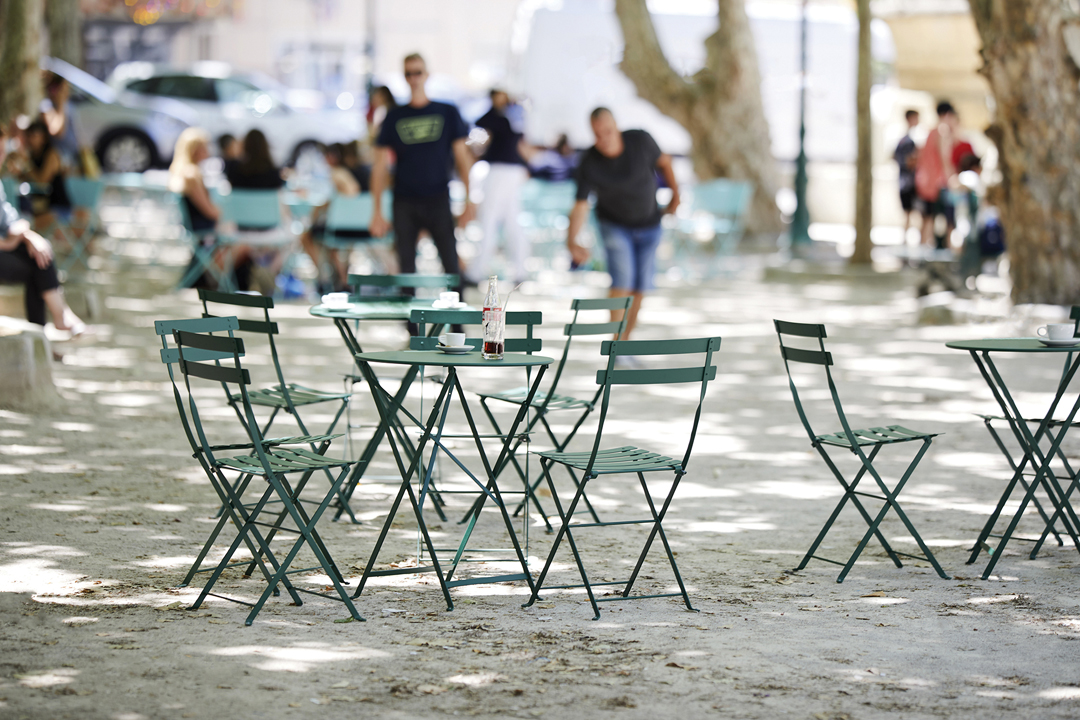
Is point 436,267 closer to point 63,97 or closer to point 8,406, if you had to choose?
point 63,97

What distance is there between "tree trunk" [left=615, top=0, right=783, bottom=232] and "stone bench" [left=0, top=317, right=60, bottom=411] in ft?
37.3

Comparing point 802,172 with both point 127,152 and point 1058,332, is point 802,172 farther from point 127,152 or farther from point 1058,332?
point 1058,332

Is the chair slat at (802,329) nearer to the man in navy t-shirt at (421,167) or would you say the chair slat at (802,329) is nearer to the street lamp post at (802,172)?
the man in navy t-shirt at (421,167)

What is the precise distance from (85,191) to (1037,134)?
822cm

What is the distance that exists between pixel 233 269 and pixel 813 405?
6.22 meters

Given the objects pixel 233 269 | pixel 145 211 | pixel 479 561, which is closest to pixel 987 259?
pixel 233 269

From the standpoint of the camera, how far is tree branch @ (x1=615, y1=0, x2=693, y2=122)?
59.0 ft

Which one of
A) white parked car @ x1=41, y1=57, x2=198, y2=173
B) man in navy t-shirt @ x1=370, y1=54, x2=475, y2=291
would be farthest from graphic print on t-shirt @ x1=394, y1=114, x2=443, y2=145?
white parked car @ x1=41, y1=57, x2=198, y2=173

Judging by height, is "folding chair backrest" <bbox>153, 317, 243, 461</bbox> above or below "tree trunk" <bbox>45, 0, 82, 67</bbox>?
below

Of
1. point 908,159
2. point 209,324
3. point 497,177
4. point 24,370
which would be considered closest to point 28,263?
point 24,370

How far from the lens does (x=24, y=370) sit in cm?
802

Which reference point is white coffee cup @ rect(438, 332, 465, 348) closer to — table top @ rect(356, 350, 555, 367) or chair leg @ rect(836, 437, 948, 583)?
table top @ rect(356, 350, 555, 367)

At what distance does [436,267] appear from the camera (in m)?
16.0

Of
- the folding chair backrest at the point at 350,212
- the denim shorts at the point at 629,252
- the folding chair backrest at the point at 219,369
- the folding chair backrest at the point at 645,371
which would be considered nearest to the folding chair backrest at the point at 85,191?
the folding chair backrest at the point at 350,212
